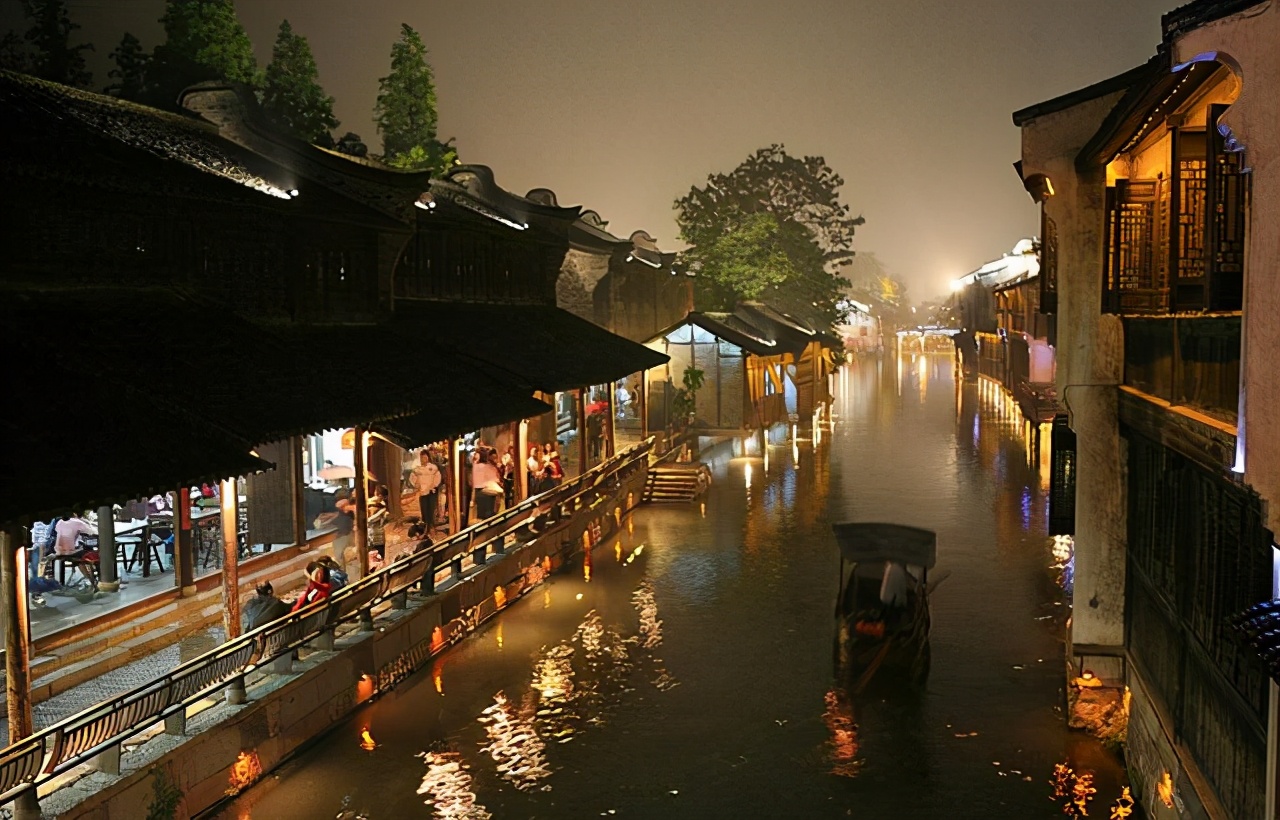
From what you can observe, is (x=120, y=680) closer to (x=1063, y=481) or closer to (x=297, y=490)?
(x=297, y=490)

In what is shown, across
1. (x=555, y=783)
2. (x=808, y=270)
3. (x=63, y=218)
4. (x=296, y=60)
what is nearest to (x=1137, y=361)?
(x=555, y=783)

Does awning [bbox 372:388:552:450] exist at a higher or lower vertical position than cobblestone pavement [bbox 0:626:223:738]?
higher

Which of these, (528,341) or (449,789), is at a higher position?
(528,341)

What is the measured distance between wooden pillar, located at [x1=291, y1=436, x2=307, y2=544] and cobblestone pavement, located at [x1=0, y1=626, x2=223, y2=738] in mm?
3293

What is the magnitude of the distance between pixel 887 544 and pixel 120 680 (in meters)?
9.67

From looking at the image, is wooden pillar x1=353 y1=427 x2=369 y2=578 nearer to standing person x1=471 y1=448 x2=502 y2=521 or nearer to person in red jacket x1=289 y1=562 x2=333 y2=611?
person in red jacket x1=289 y1=562 x2=333 y2=611

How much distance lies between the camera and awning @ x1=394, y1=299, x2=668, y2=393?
2078 centimetres

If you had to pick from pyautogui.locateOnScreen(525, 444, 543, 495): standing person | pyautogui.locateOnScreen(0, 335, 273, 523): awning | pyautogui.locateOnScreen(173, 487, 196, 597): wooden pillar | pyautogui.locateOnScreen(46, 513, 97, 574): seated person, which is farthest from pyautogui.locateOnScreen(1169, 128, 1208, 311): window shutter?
pyautogui.locateOnScreen(525, 444, 543, 495): standing person

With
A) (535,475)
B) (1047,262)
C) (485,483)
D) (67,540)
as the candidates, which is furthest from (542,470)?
(1047,262)

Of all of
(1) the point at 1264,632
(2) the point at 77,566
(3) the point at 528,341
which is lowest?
(2) the point at 77,566

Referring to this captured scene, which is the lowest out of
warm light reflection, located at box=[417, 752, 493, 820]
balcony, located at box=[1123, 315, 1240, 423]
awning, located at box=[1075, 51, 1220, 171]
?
warm light reflection, located at box=[417, 752, 493, 820]

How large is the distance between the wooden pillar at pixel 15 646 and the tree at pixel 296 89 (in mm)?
33196

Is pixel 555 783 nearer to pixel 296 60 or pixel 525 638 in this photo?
pixel 525 638

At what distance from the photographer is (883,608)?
51.2 ft
